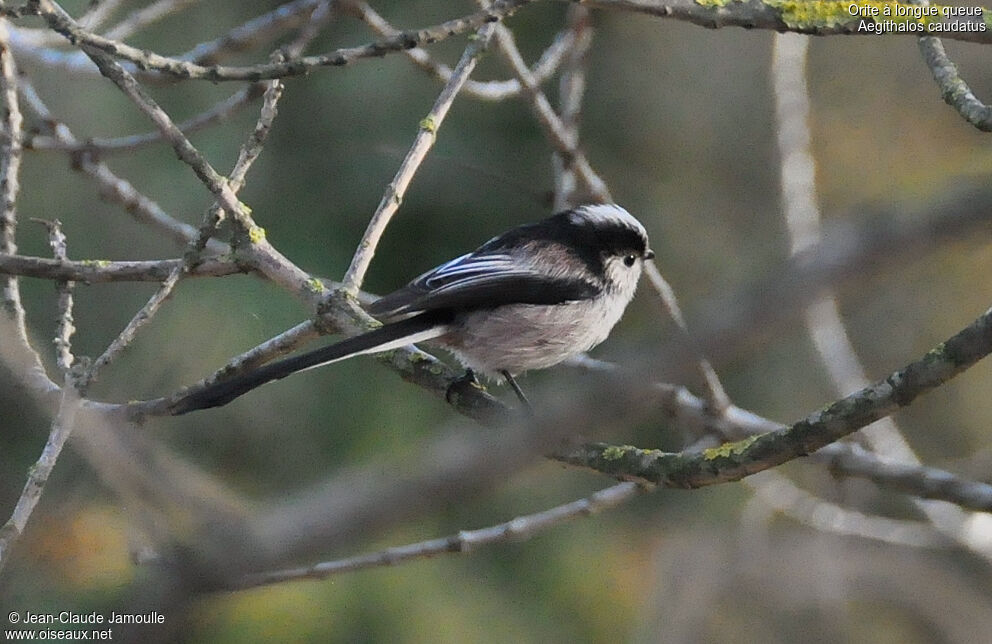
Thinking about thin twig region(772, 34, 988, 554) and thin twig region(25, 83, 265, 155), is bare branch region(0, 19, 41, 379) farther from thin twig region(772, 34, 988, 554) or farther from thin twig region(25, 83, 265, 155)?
thin twig region(772, 34, 988, 554)

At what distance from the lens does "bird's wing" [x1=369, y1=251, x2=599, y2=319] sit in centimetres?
305

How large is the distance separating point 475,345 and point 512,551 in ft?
6.26

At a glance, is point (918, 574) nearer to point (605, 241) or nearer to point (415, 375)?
point (605, 241)

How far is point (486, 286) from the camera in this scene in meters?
3.23

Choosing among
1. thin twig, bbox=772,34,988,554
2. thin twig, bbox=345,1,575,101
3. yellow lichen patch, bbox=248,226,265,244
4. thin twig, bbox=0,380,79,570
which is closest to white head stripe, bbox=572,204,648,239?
thin twig, bbox=345,1,575,101

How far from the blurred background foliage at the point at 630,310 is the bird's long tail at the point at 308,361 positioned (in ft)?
5.44

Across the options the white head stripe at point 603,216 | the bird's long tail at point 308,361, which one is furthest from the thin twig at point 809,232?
the bird's long tail at point 308,361

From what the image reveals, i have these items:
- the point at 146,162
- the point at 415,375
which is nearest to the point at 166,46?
the point at 146,162

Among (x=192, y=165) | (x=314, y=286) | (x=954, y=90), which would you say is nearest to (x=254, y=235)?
(x=314, y=286)

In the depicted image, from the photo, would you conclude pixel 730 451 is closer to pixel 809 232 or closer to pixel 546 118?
pixel 546 118

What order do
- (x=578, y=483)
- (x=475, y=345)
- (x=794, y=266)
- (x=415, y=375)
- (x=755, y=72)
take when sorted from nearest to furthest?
(x=794, y=266) < (x=415, y=375) < (x=475, y=345) < (x=578, y=483) < (x=755, y=72)

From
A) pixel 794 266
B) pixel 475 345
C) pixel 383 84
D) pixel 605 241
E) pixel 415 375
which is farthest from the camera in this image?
pixel 383 84

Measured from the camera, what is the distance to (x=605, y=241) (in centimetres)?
358

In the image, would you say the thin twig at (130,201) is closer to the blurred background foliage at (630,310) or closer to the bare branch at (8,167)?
the bare branch at (8,167)
